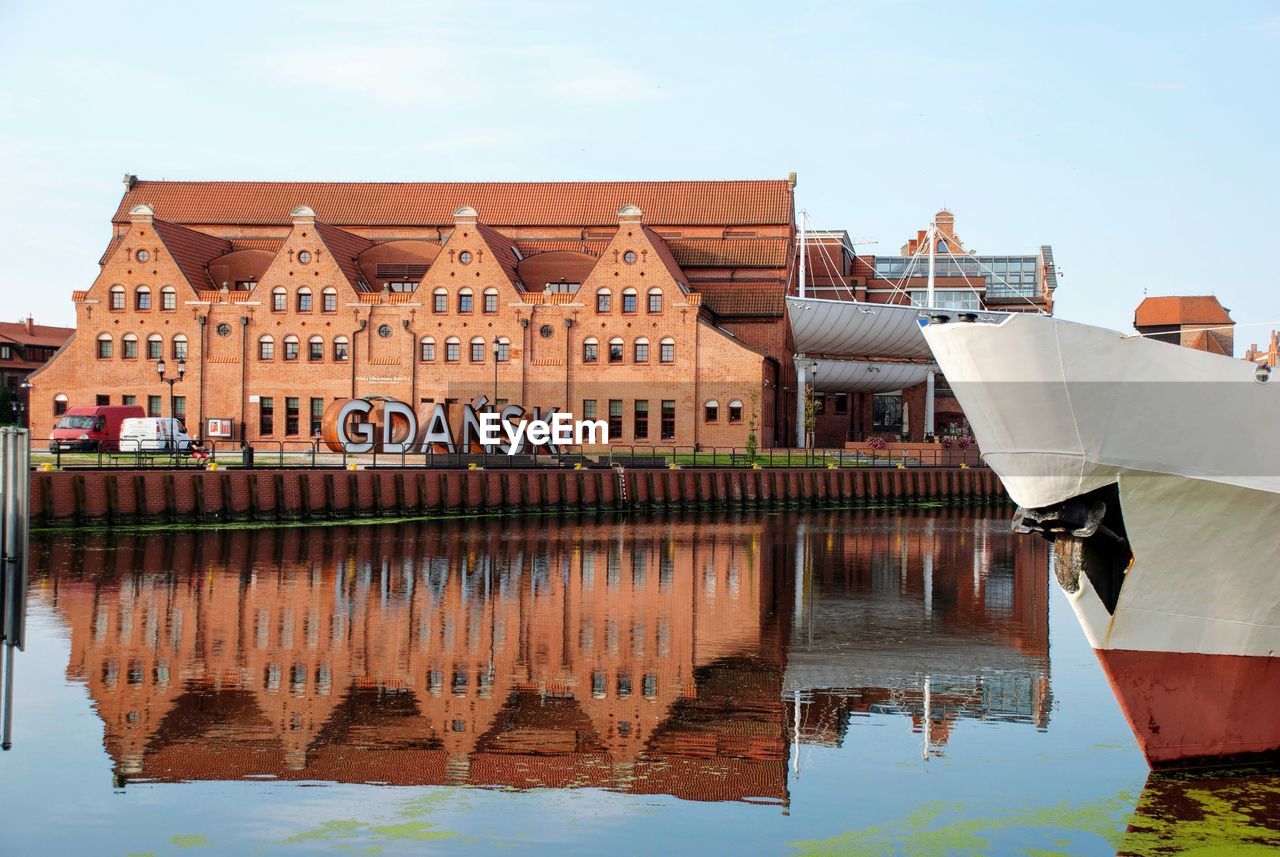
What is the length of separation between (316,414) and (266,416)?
2.72 metres

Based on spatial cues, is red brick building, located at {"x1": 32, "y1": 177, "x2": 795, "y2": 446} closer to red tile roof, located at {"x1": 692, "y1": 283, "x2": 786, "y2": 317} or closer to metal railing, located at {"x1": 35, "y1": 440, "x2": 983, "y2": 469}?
red tile roof, located at {"x1": 692, "y1": 283, "x2": 786, "y2": 317}

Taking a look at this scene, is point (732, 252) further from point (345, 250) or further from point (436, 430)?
point (436, 430)

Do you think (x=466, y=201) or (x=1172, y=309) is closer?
(x=1172, y=309)

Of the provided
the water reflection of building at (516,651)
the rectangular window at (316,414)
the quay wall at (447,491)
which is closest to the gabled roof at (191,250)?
the rectangular window at (316,414)

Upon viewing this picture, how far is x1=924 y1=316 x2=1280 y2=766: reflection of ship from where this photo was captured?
11062 mm

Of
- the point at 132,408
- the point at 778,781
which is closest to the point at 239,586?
the point at 778,781

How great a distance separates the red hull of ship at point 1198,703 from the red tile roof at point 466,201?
218ft

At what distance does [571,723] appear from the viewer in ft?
46.4

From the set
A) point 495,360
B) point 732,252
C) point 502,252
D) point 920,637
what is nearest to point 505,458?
point 495,360

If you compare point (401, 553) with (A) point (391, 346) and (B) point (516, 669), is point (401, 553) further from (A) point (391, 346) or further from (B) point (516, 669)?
(A) point (391, 346)

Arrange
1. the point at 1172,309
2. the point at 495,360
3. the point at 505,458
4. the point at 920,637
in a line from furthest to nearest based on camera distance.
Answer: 1. the point at 495,360
2. the point at 505,458
3. the point at 1172,309
4. the point at 920,637

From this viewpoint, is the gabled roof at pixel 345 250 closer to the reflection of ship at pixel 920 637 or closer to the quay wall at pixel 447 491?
the quay wall at pixel 447 491

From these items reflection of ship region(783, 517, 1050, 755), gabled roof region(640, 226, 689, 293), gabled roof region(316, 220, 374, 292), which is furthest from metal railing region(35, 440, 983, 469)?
reflection of ship region(783, 517, 1050, 755)

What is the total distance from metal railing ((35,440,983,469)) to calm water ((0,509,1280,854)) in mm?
15896
